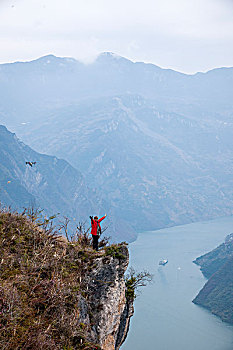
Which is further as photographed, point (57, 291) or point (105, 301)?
point (105, 301)

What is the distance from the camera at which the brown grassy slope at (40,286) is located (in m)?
7.95

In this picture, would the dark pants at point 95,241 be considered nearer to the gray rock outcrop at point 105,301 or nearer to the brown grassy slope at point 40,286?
the brown grassy slope at point 40,286

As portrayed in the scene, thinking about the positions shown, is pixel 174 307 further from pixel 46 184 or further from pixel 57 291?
pixel 46 184

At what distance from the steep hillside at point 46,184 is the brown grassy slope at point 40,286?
381 ft

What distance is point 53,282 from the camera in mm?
9164

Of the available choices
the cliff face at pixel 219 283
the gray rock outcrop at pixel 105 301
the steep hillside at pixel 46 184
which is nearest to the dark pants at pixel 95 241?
the gray rock outcrop at pixel 105 301

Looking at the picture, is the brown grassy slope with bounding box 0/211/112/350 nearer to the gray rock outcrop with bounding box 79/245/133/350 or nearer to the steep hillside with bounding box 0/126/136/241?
the gray rock outcrop with bounding box 79/245/133/350

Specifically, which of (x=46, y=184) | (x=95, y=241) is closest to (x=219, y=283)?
(x=95, y=241)

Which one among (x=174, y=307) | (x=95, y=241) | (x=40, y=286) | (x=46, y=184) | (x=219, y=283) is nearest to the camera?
(x=40, y=286)

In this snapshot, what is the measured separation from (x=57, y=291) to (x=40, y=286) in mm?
410

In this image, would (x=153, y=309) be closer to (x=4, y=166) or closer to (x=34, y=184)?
(x=4, y=166)

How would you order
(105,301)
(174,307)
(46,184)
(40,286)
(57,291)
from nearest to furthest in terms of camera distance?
(57,291) < (40,286) < (105,301) < (174,307) < (46,184)

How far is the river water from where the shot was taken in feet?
216

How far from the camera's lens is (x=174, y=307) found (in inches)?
3260
